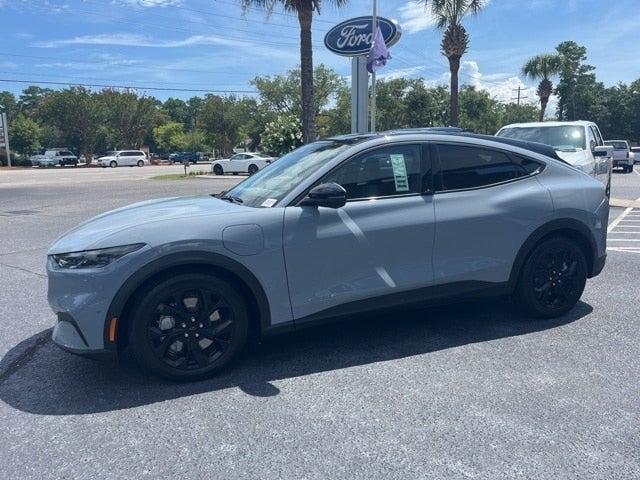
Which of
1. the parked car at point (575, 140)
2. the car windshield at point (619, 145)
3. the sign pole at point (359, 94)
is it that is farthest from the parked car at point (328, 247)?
the car windshield at point (619, 145)

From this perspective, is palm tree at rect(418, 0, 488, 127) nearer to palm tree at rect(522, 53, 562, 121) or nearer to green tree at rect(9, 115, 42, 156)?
palm tree at rect(522, 53, 562, 121)

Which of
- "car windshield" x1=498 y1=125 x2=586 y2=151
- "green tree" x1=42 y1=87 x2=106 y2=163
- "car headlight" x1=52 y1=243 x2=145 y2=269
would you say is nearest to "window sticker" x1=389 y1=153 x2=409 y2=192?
"car headlight" x1=52 y1=243 x2=145 y2=269

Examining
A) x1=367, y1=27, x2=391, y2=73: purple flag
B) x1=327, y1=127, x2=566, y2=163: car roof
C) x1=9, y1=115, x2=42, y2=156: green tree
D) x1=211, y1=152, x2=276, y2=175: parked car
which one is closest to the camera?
x1=327, y1=127, x2=566, y2=163: car roof

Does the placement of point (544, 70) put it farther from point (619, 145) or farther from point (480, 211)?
point (480, 211)

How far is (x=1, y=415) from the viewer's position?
3217mm

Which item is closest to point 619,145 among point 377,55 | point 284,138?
point 284,138

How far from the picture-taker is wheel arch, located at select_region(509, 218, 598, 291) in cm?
442

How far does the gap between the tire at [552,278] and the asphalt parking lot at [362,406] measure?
15cm

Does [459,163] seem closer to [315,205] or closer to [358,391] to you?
[315,205]

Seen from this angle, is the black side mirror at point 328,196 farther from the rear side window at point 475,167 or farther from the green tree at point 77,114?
the green tree at point 77,114

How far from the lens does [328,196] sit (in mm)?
3627

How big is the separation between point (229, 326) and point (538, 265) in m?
2.65

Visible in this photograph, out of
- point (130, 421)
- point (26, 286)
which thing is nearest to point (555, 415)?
point (130, 421)

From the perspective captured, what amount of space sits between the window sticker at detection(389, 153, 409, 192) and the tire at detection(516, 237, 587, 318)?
1308 millimetres
